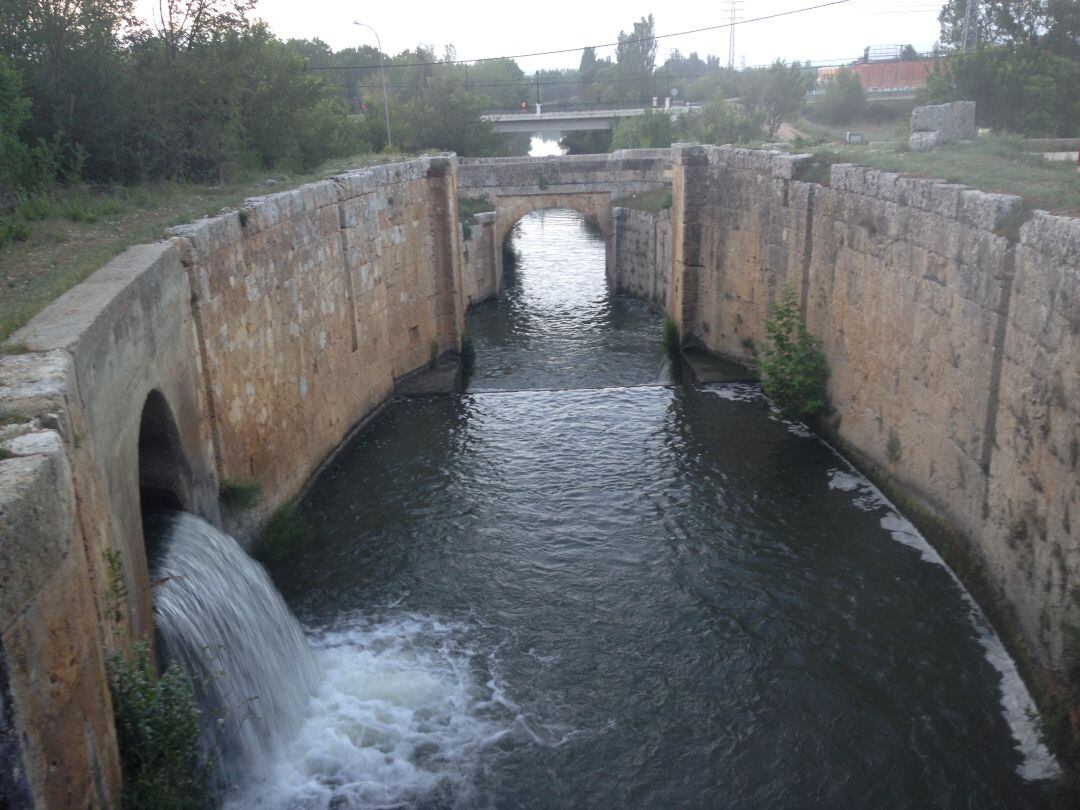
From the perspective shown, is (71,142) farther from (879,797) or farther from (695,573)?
(879,797)

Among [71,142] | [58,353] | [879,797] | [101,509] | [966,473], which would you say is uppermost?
[71,142]

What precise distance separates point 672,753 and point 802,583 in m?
2.64

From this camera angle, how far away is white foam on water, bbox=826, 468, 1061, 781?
6.08 m

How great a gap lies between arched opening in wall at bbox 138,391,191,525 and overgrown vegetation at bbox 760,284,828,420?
24.7ft

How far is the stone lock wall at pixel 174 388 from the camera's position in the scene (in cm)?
345

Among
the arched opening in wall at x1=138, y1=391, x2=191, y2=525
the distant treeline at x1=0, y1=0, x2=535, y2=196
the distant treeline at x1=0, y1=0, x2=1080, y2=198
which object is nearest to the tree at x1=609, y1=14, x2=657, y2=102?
the distant treeline at x1=0, y1=0, x2=1080, y2=198

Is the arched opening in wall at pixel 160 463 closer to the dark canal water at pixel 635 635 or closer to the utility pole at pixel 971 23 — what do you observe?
the dark canal water at pixel 635 635

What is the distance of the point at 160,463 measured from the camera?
7215mm

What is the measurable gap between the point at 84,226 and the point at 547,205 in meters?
16.2

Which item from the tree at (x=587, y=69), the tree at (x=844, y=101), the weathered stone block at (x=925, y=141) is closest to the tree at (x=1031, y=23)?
the tree at (x=844, y=101)

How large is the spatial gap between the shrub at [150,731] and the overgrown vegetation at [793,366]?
8.94 metres

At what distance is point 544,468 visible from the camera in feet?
→ 37.0

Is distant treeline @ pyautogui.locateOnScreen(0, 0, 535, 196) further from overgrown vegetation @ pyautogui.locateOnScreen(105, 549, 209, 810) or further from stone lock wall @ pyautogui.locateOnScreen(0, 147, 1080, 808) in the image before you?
overgrown vegetation @ pyautogui.locateOnScreen(105, 549, 209, 810)

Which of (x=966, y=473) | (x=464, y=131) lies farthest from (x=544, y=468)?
(x=464, y=131)
